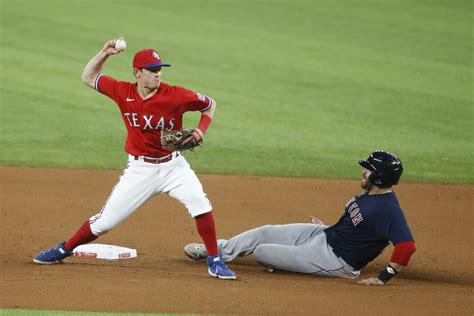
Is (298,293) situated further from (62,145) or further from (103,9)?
(103,9)

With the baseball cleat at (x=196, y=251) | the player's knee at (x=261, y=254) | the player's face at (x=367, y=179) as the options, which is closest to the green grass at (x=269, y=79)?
the baseball cleat at (x=196, y=251)

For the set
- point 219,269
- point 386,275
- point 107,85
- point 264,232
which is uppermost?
point 107,85

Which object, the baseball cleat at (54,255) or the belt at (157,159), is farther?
the baseball cleat at (54,255)

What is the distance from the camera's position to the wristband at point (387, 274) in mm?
7234

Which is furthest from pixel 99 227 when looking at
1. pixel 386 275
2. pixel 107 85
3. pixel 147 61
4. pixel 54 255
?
pixel 386 275

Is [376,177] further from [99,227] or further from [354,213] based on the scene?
[99,227]

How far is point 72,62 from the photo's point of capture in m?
16.9

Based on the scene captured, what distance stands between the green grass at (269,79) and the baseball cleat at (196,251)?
3655 mm

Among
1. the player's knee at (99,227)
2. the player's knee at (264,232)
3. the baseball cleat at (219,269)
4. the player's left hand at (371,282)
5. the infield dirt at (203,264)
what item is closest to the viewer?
the infield dirt at (203,264)

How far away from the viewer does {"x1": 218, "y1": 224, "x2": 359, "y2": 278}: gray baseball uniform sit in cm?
762

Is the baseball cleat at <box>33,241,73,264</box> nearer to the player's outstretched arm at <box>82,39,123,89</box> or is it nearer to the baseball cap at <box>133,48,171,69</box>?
the player's outstretched arm at <box>82,39,123,89</box>

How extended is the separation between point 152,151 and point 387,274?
2080 millimetres

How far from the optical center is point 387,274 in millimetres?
7270

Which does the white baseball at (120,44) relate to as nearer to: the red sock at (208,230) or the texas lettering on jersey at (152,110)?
the texas lettering on jersey at (152,110)
